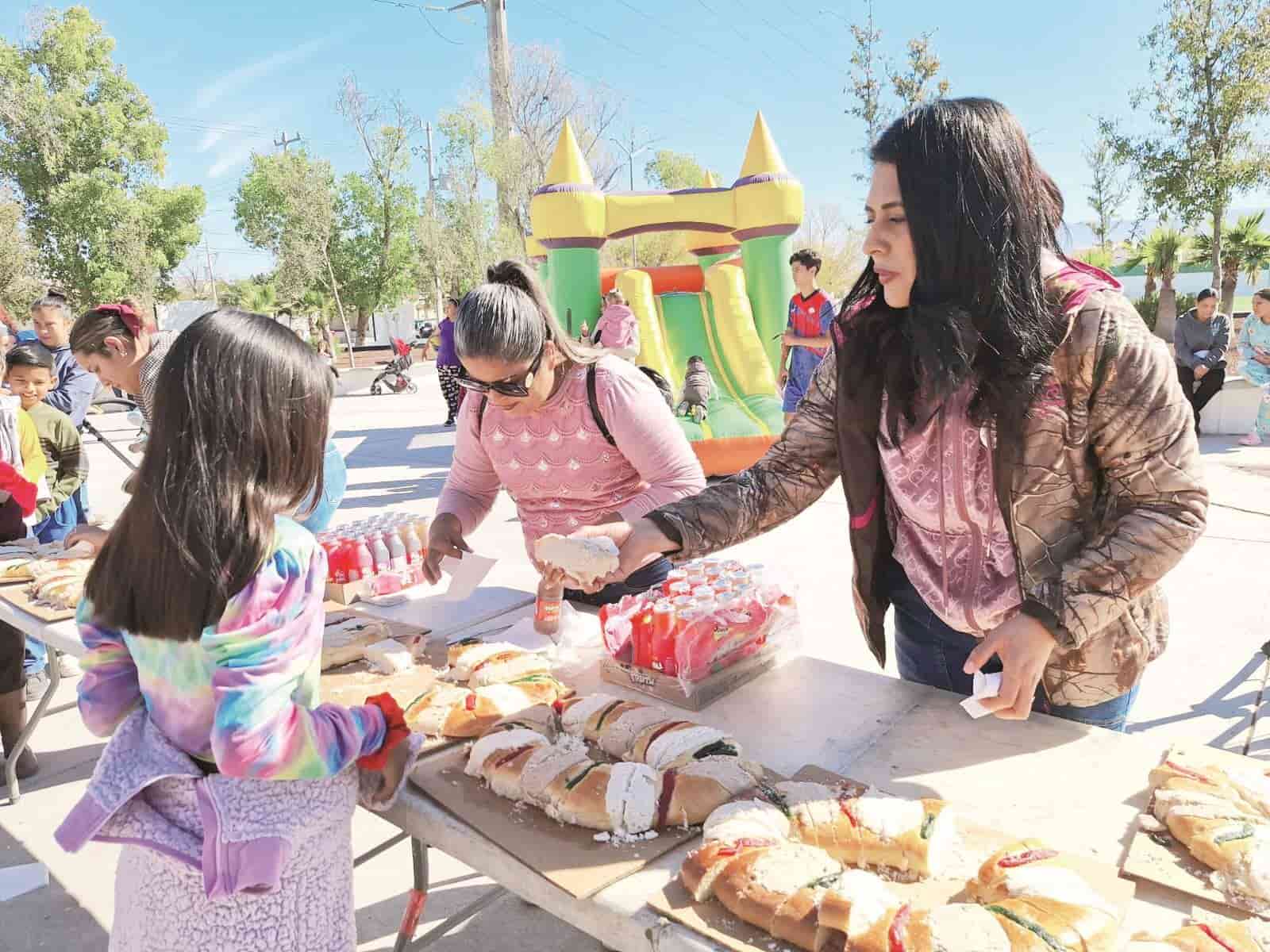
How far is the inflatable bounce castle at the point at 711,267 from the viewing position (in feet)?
27.0

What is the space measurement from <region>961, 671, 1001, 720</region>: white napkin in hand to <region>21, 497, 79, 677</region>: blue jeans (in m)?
3.89

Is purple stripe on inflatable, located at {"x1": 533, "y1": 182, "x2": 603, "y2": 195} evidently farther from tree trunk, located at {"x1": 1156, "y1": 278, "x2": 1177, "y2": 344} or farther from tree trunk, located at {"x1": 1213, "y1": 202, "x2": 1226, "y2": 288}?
tree trunk, located at {"x1": 1156, "y1": 278, "x2": 1177, "y2": 344}

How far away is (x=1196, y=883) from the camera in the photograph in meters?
1.01

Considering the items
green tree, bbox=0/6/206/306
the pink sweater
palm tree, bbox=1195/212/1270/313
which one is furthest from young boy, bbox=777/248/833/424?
Answer: green tree, bbox=0/6/206/306

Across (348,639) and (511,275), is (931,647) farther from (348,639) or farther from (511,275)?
(511,275)

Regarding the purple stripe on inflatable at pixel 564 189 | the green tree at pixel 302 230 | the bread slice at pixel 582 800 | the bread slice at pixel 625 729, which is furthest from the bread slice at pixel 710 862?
the green tree at pixel 302 230

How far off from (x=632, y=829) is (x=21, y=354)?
3880 mm

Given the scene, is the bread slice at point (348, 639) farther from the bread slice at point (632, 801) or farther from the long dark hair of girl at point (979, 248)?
the long dark hair of girl at point (979, 248)

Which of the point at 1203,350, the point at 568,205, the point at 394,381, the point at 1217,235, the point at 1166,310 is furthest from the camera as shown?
the point at 394,381

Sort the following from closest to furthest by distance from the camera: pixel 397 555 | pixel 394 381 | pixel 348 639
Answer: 1. pixel 348 639
2. pixel 397 555
3. pixel 394 381

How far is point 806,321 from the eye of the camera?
22.1 ft

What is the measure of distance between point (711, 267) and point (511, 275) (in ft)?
23.0

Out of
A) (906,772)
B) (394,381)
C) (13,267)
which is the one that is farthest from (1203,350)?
(13,267)

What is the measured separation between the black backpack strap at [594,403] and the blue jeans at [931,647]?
2.72 feet
